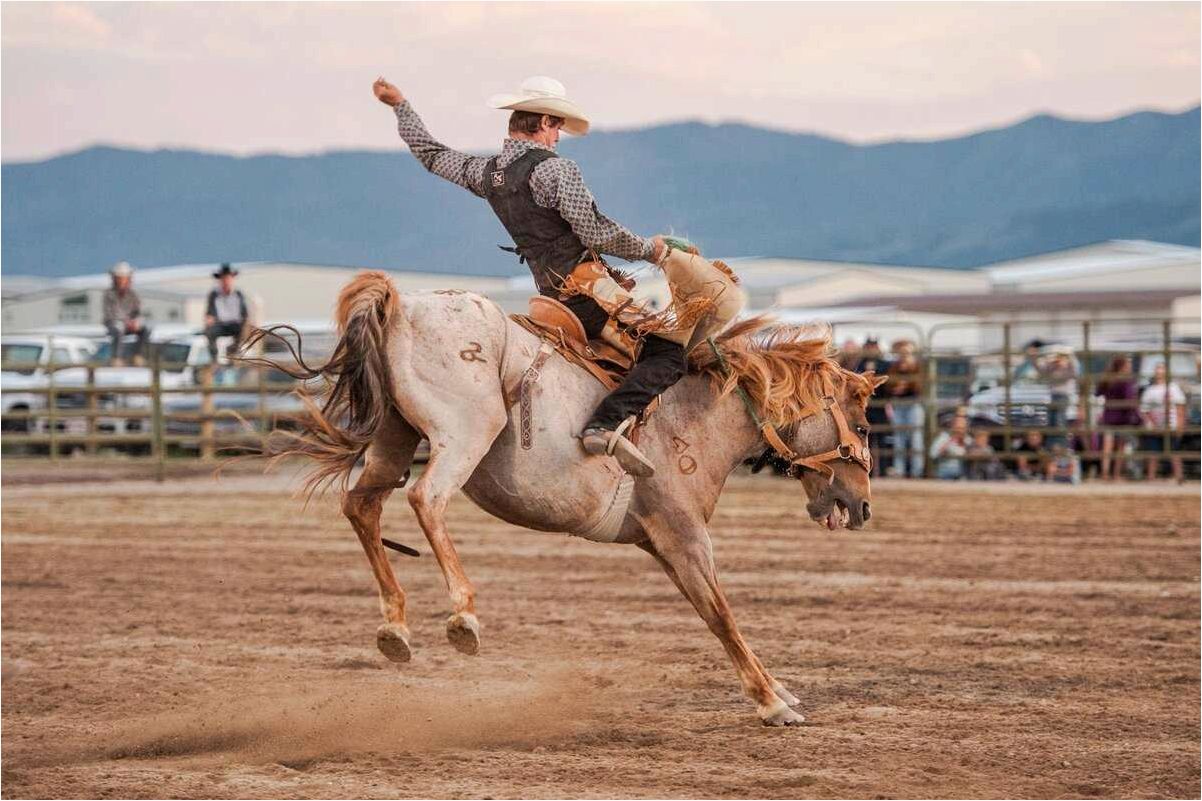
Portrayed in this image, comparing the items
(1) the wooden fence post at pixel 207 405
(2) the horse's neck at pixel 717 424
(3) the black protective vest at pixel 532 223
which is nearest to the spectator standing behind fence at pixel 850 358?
(1) the wooden fence post at pixel 207 405

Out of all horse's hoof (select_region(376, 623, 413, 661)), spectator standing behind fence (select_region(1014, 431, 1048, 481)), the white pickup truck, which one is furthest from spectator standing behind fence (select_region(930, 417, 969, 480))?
horse's hoof (select_region(376, 623, 413, 661))

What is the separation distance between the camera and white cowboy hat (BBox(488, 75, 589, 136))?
5.51 meters

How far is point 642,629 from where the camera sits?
8664 millimetres

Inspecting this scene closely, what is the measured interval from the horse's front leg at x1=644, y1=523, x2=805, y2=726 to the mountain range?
35964 millimetres

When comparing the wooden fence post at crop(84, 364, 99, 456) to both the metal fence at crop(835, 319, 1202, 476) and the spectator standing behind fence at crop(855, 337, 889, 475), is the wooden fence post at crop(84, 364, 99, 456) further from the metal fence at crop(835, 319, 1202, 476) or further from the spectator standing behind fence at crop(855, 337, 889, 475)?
the metal fence at crop(835, 319, 1202, 476)

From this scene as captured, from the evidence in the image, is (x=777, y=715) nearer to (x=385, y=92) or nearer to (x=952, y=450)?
(x=385, y=92)

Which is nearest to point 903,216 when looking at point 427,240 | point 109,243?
point 427,240

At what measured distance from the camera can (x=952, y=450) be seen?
55.1 ft

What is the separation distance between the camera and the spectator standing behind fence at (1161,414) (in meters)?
16.2

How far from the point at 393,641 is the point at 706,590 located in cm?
135

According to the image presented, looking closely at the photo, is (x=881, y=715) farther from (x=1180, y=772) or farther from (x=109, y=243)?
(x=109, y=243)

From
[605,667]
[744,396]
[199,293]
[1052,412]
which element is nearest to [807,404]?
[744,396]

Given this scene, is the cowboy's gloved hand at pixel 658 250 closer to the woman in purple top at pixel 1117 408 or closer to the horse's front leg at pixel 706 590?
the horse's front leg at pixel 706 590

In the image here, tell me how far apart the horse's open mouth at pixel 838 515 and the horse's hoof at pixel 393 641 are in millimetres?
2095
